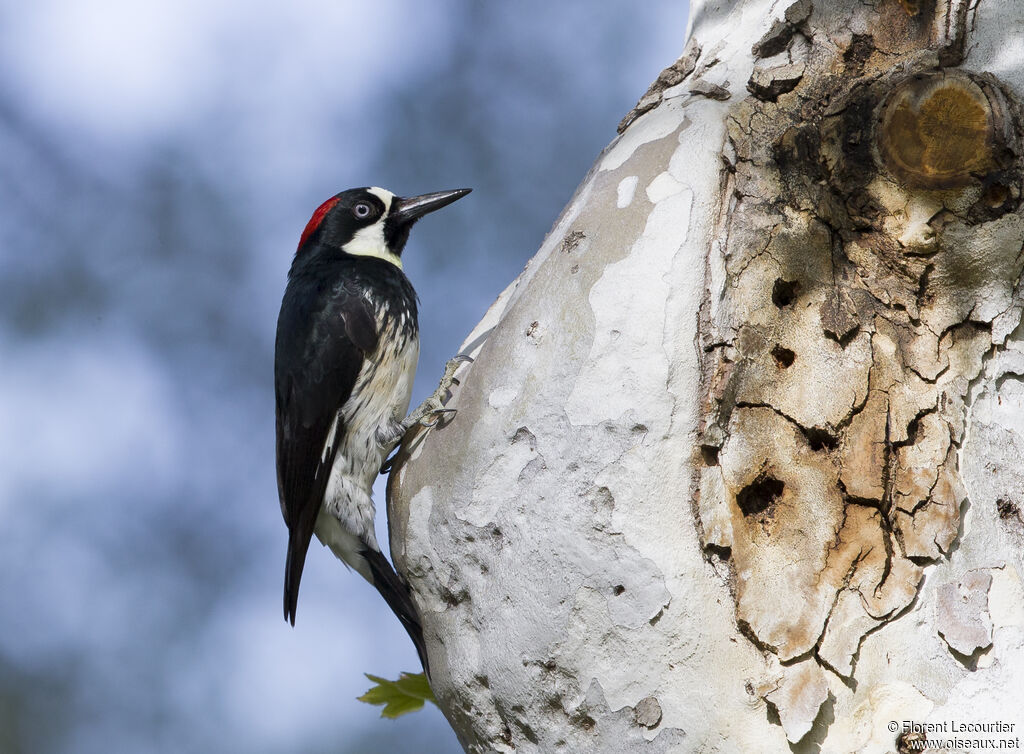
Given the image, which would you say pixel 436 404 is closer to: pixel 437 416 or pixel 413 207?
pixel 437 416

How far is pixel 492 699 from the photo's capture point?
2406mm

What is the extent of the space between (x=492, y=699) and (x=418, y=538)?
0.44m

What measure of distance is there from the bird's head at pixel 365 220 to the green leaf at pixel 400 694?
72.3 inches

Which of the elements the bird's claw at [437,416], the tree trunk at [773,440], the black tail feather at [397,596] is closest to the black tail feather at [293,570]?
the black tail feather at [397,596]

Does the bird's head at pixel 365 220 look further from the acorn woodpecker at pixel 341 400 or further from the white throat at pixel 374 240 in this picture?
the acorn woodpecker at pixel 341 400

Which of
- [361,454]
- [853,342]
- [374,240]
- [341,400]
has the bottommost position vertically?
[853,342]

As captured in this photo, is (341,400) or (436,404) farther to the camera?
(341,400)

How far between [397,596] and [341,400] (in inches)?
31.5

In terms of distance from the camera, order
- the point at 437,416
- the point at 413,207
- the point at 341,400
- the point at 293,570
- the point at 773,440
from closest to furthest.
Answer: the point at 773,440, the point at 437,416, the point at 293,570, the point at 341,400, the point at 413,207

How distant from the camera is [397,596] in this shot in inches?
120

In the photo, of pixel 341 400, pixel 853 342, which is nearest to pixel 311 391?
pixel 341 400

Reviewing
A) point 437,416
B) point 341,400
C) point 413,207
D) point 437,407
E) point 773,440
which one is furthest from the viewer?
point 413,207

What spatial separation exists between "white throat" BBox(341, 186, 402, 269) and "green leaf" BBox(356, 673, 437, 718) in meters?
1.82

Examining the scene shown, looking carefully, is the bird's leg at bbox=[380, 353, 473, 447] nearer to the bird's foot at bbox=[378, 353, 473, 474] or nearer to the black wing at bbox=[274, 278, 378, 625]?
the bird's foot at bbox=[378, 353, 473, 474]
